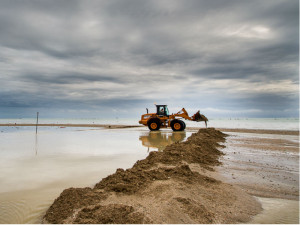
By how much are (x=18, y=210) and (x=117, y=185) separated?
1.53 meters

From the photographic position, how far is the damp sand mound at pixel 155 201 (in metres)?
2.58

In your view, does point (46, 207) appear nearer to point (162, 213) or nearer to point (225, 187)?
point (162, 213)

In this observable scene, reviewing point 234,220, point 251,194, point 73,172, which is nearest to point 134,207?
point 234,220

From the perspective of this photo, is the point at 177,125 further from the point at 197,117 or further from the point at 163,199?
the point at 163,199

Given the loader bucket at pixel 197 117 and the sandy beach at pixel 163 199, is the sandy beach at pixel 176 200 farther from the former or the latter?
the loader bucket at pixel 197 117

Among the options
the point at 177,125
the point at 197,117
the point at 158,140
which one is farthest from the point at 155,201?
the point at 197,117

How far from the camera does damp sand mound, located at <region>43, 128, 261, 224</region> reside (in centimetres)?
258

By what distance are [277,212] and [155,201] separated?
1937mm

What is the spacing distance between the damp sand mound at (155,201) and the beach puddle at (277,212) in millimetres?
130

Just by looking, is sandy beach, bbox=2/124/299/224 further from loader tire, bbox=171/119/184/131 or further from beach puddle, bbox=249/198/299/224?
loader tire, bbox=171/119/184/131

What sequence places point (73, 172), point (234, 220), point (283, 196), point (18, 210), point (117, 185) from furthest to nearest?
point (73, 172), point (283, 196), point (117, 185), point (18, 210), point (234, 220)

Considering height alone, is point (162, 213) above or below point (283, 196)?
above

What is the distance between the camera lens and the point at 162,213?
106 inches

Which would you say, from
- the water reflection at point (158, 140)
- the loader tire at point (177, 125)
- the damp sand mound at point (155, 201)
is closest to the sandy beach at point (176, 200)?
the damp sand mound at point (155, 201)
